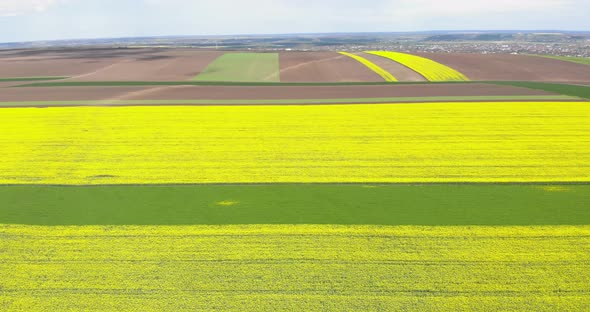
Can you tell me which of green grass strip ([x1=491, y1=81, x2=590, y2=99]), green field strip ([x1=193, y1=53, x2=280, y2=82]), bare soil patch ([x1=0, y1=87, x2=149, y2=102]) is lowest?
green grass strip ([x1=491, y1=81, x2=590, y2=99])

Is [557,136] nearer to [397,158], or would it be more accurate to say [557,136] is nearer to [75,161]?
[397,158]

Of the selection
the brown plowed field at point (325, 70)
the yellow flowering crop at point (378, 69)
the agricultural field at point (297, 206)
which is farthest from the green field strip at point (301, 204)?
the yellow flowering crop at point (378, 69)

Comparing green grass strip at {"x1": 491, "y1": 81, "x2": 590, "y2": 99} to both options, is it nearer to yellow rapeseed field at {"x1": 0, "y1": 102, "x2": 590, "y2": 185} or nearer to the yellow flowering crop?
yellow rapeseed field at {"x1": 0, "y1": 102, "x2": 590, "y2": 185}

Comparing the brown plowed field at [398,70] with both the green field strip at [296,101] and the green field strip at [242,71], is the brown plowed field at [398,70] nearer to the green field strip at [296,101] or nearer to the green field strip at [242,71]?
the green field strip at [296,101]

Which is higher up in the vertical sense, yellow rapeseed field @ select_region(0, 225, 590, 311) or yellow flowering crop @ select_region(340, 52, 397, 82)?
yellow flowering crop @ select_region(340, 52, 397, 82)

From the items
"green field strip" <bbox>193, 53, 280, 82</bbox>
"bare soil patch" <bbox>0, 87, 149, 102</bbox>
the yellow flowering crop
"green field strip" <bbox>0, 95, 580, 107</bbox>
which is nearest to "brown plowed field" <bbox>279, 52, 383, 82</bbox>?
the yellow flowering crop

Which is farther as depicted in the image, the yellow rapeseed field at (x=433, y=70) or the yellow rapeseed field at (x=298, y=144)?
the yellow rapeseed field at (x=433, y=70)
